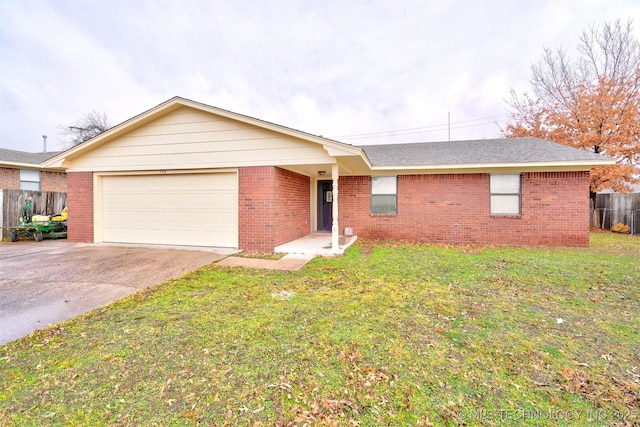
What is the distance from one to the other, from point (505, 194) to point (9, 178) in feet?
68.7

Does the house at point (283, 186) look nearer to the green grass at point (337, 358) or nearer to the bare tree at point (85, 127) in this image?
the green grass at point (337, 358)

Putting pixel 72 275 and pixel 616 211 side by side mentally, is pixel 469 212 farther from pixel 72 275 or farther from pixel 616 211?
pixel 72 275

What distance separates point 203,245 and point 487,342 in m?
7.54

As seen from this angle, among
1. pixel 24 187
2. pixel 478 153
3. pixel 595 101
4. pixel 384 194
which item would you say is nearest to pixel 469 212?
pixel 478 153

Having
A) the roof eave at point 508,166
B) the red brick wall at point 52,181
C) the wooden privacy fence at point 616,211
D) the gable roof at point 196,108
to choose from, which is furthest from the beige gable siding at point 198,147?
the wooden privacy fence at point 616,211

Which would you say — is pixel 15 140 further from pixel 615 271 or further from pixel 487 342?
pixel 615 271

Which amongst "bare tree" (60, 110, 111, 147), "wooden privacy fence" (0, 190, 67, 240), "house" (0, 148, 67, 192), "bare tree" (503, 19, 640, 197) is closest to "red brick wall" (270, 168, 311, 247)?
"wooden privacy fence" (0, 190, 67, 240)

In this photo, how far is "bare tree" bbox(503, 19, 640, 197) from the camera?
13.3m

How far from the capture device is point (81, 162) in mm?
8812

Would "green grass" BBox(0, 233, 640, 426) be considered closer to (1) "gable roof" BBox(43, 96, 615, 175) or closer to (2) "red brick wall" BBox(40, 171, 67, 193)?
(1) "gable roof" BBox(43, 96, 615, 175)

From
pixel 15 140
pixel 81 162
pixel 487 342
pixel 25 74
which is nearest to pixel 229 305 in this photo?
pixel 487 342

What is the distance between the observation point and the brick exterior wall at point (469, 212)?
9.19 meters

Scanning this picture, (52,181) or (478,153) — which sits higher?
(478,153)

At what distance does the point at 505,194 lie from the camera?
9609 mm
